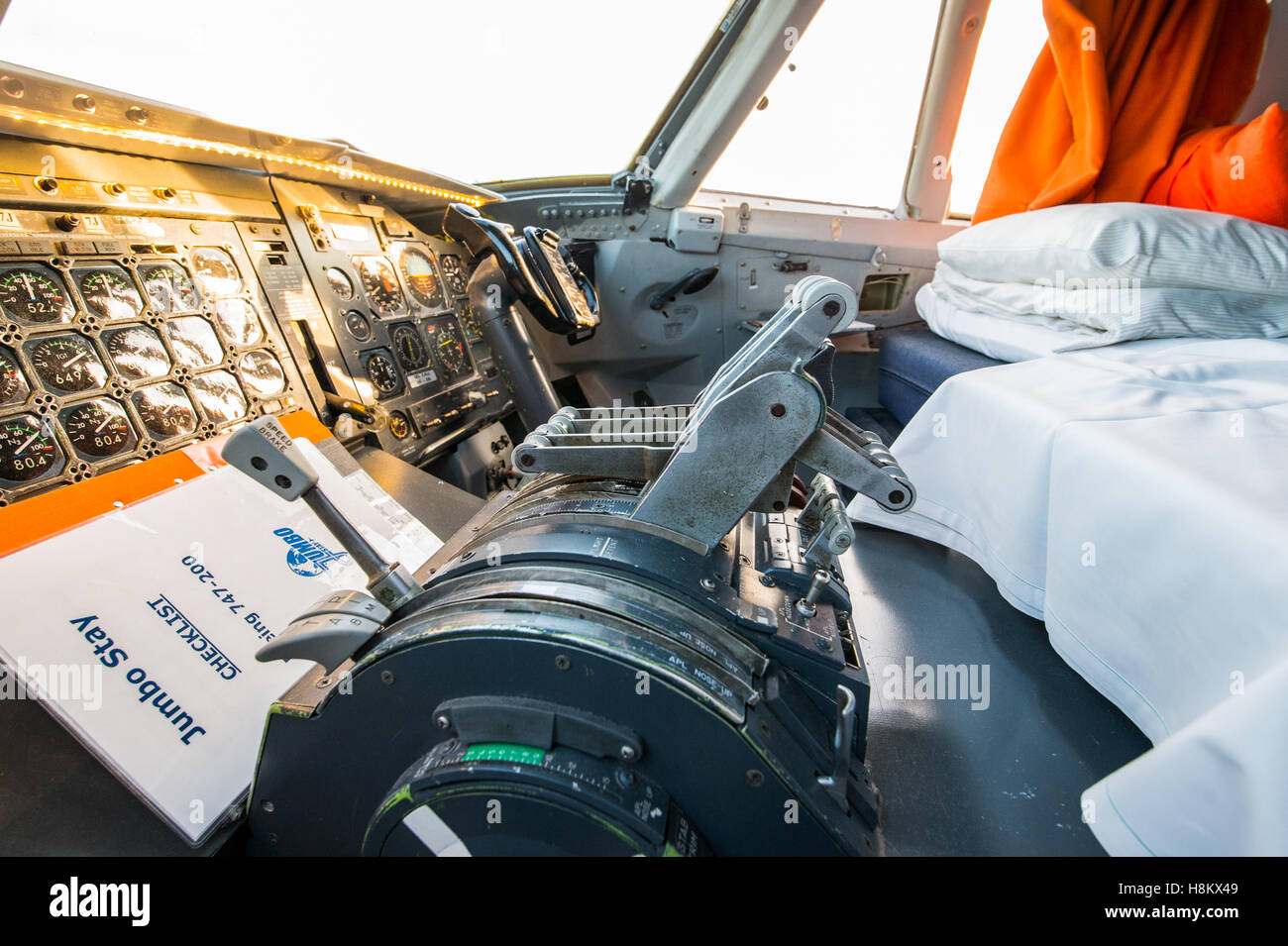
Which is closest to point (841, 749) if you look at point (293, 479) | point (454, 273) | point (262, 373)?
point (293, 479)

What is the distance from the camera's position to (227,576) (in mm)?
1203

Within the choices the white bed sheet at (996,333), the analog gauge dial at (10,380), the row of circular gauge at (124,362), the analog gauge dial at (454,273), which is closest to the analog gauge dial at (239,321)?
the row of circular gauge at (124,362)

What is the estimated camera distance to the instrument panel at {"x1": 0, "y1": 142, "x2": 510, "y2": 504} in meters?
1.33

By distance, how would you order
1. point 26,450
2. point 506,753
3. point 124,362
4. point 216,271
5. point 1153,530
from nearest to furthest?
point 506,753 → point 1153,530 → point 26,450 → point 124,362 → point 216,271

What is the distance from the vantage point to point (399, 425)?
2205 mm

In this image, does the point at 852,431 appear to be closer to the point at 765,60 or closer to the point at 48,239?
the point at 48,239

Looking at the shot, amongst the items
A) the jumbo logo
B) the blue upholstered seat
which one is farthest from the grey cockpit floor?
the jumbo logo

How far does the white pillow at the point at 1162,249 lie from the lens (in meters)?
1.49

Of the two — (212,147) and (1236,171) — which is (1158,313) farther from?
(212,147)

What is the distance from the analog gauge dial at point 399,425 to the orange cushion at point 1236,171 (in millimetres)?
3069

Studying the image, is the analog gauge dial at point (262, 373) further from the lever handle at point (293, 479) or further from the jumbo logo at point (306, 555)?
the lever handle at point (293, 479)

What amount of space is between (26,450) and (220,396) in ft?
1.49

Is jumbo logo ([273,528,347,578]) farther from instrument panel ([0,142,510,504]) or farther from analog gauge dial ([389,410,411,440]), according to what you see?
analog gauge dial ([389,410,411,440])

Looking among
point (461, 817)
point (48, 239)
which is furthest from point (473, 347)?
point (461, 817)
